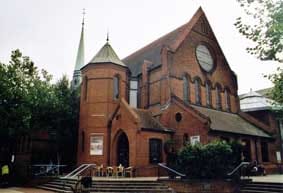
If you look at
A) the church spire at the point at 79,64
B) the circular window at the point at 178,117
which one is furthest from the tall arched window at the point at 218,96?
the church spire at the point at 79,64

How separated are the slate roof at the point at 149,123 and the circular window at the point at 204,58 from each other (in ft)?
28.8

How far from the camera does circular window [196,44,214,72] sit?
101ft

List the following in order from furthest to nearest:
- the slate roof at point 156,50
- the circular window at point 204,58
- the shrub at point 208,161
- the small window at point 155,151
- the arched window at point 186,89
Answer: the circular window at point 204,58 → the slate roof at point 156,50 → the arched window at point 186,89 → the small window at point 155,151 → the shrub at point 208,161

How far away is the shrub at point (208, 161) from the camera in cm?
1645

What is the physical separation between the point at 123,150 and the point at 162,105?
5275 mm

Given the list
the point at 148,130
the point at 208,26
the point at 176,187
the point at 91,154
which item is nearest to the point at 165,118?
the point at 148,130

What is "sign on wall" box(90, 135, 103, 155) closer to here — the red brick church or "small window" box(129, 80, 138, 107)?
the red brick church

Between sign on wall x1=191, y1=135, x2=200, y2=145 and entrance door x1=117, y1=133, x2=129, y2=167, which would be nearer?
sign on wall x1=191, y1=135, x2=200, y2=145

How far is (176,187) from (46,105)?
50.6 ft

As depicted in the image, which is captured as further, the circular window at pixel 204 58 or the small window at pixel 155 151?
the circular window at pixel 204 58

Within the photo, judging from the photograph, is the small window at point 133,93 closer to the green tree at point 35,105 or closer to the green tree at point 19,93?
the green tree at point 35,105

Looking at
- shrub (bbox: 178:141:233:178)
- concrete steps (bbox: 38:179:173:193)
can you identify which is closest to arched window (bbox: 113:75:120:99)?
concrete steps (bbox: 38:179:173:193)

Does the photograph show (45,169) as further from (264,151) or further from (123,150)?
(264,151)

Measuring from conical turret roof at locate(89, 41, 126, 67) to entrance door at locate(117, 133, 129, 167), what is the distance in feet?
23.9
